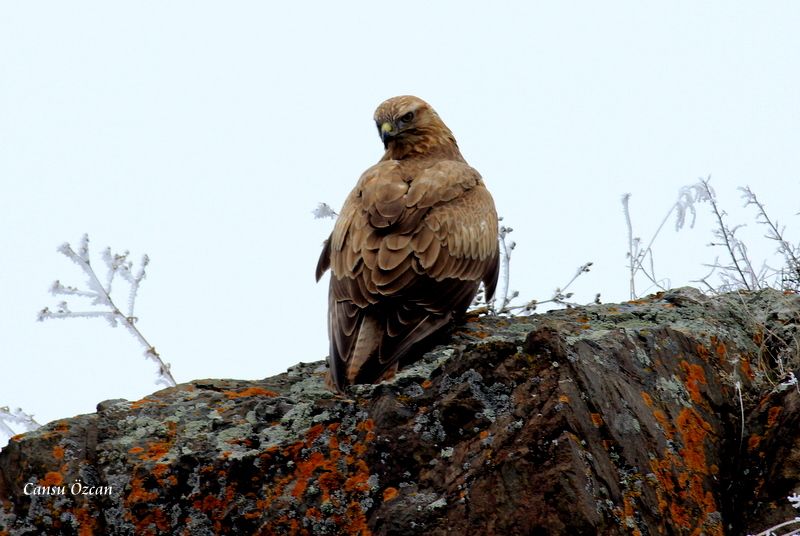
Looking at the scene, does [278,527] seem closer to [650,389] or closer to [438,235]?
[650,389]

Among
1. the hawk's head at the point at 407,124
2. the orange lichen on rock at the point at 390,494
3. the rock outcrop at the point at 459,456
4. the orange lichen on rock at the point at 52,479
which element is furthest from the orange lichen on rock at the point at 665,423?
the hawk's head at the point at 407,124

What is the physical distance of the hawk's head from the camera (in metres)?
6.82

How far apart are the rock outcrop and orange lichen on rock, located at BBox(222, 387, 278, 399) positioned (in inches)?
8.0

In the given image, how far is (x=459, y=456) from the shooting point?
3.28m

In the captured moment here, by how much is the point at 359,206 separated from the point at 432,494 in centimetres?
257

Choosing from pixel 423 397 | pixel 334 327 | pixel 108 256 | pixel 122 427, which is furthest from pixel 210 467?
pixel 108 256

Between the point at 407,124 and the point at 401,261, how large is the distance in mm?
2118

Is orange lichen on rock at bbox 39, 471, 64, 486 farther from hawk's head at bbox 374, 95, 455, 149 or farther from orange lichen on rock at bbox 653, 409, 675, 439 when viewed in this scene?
hawk's head at bbox 374, 95, 455, 149

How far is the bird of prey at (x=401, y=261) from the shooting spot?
Answer: 182 inches

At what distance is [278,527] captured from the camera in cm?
331

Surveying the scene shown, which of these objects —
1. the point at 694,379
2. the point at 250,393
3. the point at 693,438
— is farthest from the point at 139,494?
the point at 694,379

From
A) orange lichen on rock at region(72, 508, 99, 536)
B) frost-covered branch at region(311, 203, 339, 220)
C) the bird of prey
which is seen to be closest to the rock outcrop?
orange lichen on rock at region(72, 508, 99, 536)

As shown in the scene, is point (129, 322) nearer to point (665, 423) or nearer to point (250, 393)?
point (250, 393)

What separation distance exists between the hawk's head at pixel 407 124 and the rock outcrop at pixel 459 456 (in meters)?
3.18
